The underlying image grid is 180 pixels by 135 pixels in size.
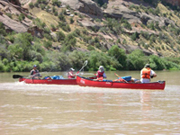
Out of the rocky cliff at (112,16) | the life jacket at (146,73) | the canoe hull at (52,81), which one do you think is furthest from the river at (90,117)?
the rocky cliff at (112,16)

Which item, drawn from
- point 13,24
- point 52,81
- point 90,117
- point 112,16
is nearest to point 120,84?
point 52,81

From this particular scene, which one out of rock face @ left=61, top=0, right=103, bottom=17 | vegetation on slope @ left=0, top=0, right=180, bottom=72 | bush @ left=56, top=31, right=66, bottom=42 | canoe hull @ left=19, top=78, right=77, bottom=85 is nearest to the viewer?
canoe hull @ left=19, top=78, right=77, bottom=85

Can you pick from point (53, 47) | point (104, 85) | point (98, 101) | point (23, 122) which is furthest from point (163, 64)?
point (23, 122)

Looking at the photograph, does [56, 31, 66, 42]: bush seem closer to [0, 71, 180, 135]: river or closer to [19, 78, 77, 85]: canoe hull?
[19, 78, 77, 85]: canoe hull

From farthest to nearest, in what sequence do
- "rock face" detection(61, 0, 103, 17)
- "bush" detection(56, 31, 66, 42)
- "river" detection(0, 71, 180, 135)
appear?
1. "rock face" detection(61, 0, 103, 17)
2. "bush" detection(56, 31, 66, 42)
3. "river" detection(0, 71, 180, 135)

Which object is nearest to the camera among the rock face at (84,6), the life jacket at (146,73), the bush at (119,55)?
the life jacket at (146,73)

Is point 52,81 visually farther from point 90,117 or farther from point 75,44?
point 75,44

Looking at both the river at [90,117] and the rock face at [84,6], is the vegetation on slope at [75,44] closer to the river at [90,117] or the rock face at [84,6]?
the rock face at [84,6]

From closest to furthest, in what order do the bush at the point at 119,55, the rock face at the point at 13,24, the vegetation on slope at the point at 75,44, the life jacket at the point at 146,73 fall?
1. the life jacket at the point at 146,73
2. the vegetation on slope at the point at 75,44
3. the rock face at the point at 13,24
4. the bush at the point at 119,55

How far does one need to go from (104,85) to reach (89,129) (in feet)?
51.4

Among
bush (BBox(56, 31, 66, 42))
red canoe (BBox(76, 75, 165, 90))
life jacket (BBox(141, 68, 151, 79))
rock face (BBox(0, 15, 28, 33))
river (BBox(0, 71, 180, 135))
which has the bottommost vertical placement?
river (BBox(0, 71, 180, 135))

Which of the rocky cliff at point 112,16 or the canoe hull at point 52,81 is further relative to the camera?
the rocky cliff at point 112,16

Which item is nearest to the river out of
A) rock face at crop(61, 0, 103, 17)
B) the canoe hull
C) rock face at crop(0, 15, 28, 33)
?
the canoe hull

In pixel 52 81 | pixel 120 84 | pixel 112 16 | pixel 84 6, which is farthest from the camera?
pixel 112 16
